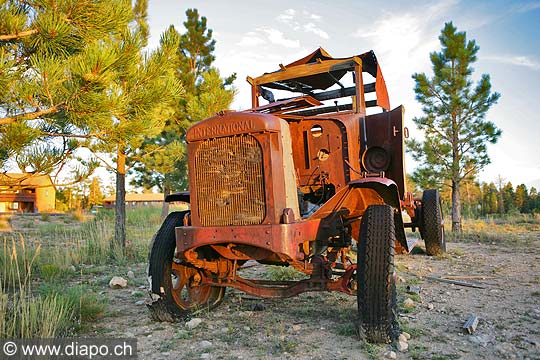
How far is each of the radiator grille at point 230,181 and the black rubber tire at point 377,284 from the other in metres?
0.90

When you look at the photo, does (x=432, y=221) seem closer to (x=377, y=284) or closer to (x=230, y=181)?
(x=377, y=284)

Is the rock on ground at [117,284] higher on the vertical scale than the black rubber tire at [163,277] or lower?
lower

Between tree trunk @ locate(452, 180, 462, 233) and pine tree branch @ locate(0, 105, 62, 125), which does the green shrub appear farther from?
tree trunk @ locate(452, 180, 462, 233)

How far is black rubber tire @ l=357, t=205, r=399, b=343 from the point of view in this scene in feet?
10.3

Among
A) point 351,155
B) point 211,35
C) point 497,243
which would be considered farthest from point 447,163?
point 211,35

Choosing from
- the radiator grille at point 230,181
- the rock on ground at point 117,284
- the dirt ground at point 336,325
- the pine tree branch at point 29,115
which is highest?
the pine tree branch at point 29,115

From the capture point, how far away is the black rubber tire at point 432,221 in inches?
270

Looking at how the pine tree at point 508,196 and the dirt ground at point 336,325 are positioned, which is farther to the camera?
the pine tree at point 508,196

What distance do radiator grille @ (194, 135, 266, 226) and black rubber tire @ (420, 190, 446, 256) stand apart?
445 centimetres

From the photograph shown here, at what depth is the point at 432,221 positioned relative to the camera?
6922mm

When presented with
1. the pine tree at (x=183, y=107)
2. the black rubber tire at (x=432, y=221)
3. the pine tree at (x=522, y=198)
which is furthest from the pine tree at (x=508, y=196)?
the black rubber tire at (x=432, y=221)

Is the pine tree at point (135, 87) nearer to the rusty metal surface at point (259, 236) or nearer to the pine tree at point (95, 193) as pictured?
the rusty metal surface at point (259, 236)

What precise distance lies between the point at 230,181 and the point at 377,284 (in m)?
1.42

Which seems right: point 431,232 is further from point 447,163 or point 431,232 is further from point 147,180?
point 147,180
